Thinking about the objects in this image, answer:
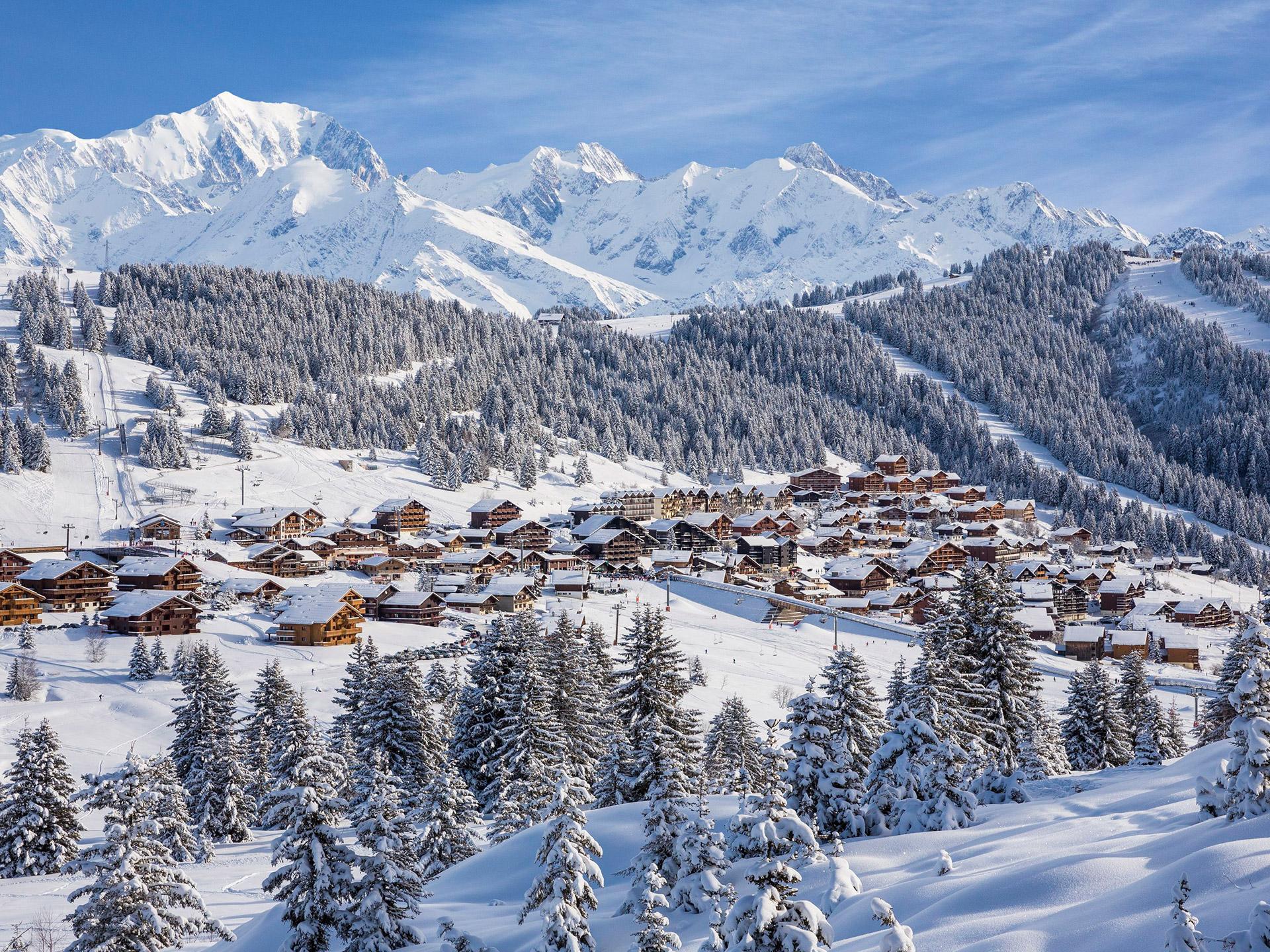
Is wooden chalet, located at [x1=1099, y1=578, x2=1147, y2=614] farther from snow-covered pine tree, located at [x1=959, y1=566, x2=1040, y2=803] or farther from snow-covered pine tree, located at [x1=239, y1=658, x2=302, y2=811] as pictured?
snow-covered pine tree, located at [x1=239, y1=658, x2=302, y2=811]

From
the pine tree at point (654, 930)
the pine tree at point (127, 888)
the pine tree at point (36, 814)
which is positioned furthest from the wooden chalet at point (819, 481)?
the pine tree at point (654, 930)

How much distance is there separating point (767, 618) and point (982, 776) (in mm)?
71250

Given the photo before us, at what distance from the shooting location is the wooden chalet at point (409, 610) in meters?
92.6

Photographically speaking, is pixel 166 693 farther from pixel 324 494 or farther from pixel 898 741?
pixel 324 494

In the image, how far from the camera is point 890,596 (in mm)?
110625

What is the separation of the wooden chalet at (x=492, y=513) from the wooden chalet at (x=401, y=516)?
6737 mm

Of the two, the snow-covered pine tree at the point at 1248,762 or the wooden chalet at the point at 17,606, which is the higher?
the snow-covered pine tree at the point at 1248,762

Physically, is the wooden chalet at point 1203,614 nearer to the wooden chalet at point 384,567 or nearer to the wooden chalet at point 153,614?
the wooden chalet at point 384,567

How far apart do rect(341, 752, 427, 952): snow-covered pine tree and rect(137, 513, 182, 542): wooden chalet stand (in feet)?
348

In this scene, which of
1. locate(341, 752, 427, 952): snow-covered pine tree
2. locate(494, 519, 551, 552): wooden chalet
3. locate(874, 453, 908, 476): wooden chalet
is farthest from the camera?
locate(874, 453, 908, 476): wooden chalet

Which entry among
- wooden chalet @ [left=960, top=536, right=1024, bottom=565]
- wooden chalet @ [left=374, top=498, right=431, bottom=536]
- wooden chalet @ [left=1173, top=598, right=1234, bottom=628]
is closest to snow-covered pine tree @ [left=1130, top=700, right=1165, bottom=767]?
wooden chalet @ [left=1173, top=598, right=1234, bottom=628]

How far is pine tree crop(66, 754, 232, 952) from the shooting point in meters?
19.4

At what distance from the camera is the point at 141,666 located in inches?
2800

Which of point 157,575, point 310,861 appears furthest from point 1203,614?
point 310,861
